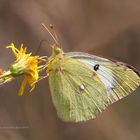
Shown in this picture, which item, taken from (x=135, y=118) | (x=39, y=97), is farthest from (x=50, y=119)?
(x=135, y=118)

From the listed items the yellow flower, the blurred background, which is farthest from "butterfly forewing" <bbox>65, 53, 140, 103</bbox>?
the blurred background

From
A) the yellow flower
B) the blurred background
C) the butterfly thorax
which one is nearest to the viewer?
the yellow flower

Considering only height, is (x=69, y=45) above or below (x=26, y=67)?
above

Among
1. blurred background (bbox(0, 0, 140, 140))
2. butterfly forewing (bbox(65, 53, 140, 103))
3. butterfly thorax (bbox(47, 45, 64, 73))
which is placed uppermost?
blurred background (bbox(0, 0, 140, 140))

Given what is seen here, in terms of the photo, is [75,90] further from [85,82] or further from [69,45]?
[69,45]

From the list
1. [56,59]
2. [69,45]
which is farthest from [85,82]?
[69,45]

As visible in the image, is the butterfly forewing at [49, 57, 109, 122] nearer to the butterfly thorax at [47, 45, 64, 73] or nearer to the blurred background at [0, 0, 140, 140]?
the butterfly thorax at [47, 45, 64, 73]
